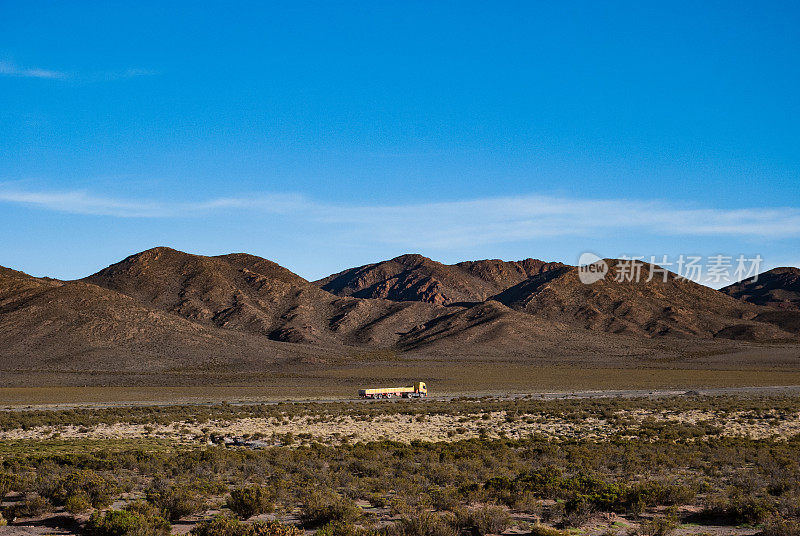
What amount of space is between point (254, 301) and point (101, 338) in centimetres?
6157

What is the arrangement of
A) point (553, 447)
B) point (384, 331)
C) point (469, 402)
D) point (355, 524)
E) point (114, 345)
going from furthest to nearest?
point (384, 331) < point (114, 345) < point (469, 402) < point (553, 447) < point (355, 524)

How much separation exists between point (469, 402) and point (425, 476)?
34139mm

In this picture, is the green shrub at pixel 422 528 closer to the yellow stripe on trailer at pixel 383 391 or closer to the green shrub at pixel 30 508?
the green shrub at pixel 30 508

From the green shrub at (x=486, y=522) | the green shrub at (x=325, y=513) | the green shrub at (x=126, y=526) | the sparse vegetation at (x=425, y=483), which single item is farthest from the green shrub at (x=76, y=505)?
the green shrub at (x=486, y=522)

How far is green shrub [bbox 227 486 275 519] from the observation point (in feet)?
47.3

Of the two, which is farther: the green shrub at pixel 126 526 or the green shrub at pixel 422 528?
the green shrub at pixel 422 528

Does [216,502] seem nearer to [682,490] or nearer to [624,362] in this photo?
[682,490]

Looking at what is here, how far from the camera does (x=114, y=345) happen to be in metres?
110

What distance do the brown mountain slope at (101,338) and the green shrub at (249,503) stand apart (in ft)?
288

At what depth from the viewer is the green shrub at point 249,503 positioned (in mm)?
14414

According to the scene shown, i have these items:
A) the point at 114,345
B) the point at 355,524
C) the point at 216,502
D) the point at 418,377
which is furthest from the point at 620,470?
the point at 114,345

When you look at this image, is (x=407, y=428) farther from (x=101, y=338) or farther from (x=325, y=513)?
(x=101, y=338)

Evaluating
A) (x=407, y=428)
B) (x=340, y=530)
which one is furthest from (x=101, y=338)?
(x=340, y=530)

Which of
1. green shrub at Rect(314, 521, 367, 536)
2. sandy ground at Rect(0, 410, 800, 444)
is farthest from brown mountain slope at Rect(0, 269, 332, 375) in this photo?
green shrub at Rect(314, 521, 367, 536)
